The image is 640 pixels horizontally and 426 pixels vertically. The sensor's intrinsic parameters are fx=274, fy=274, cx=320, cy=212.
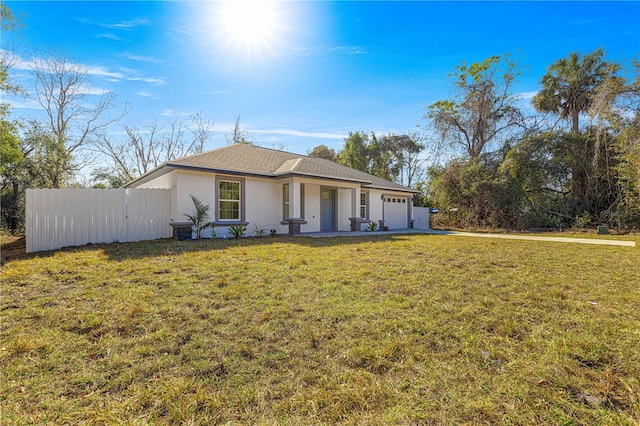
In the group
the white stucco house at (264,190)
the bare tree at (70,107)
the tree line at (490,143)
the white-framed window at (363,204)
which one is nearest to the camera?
the white stucco house at (264,190)

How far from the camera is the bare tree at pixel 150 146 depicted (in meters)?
25.2

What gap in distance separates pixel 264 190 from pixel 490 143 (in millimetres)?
17231

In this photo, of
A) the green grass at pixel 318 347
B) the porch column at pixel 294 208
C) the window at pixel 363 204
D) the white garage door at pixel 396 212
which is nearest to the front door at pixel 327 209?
the window at pixel 363 204

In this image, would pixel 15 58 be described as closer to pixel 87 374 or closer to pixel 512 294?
pixel 87 374

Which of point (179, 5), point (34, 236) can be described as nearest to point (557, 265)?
point (179, 5)

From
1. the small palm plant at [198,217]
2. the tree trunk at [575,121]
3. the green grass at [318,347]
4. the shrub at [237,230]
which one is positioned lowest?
the green grass at [318,347]

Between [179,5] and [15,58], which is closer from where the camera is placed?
[179,5]

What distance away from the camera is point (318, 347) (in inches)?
103

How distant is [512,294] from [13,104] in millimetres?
21087

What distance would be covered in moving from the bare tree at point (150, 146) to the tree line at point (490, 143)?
136 mm

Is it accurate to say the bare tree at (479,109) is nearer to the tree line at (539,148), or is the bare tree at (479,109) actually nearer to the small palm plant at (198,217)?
the tree line at (539,148)

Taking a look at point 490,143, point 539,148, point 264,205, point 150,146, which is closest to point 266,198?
point 264,205

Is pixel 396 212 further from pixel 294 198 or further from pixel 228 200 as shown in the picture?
pixel 228 200

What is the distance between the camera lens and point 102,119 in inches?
848
